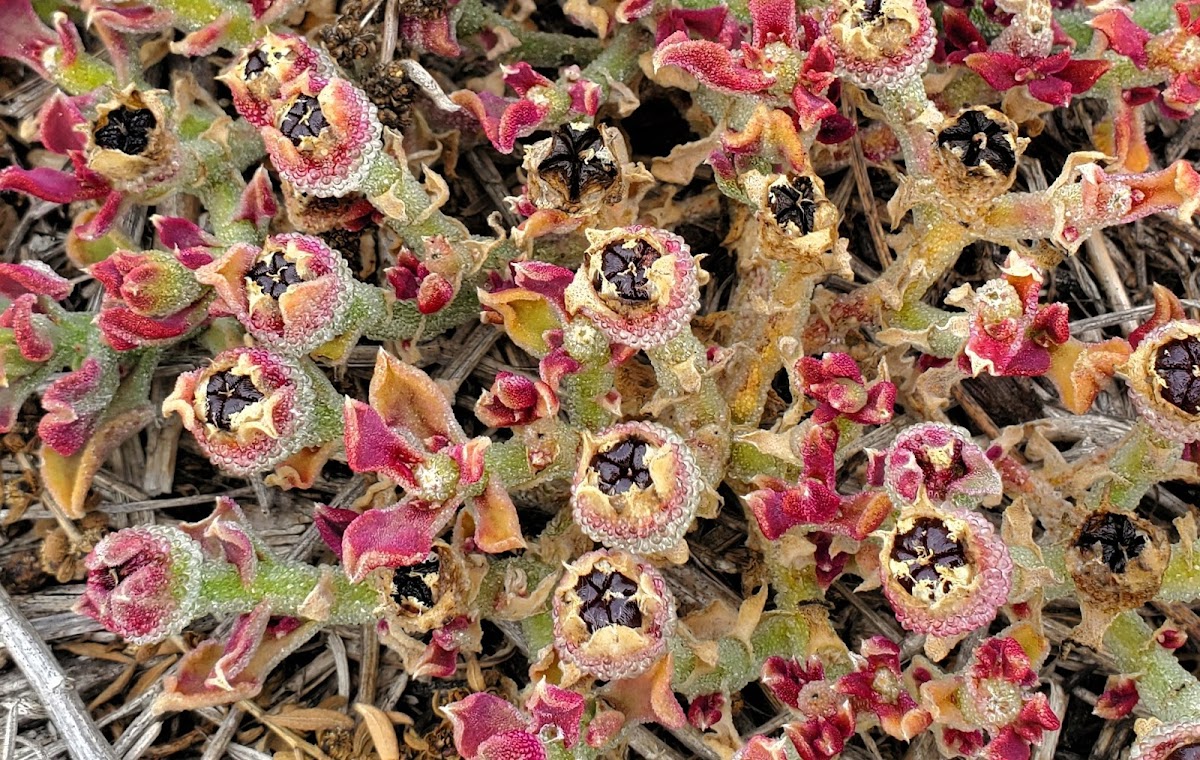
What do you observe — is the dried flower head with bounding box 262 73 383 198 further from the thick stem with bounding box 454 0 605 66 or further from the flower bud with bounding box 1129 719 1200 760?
the flower bud with bounding box 1129 719 1200 760

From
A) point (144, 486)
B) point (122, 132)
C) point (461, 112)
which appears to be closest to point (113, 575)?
point (144, 486)

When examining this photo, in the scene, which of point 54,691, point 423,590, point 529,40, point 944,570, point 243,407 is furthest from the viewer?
point 529,40

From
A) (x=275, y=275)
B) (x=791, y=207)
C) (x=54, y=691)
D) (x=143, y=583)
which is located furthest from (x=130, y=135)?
(x=791, y=207)

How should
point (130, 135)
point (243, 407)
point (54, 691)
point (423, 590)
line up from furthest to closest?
point (54, 691)
point (130, 135)
point (423, 590)
point (243, 407)

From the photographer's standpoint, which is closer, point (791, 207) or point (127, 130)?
point (791, 207)

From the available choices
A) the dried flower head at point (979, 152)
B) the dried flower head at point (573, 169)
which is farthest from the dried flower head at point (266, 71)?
the dried flower head at point (979, 152)

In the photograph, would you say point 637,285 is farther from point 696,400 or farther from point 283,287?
point 283,287

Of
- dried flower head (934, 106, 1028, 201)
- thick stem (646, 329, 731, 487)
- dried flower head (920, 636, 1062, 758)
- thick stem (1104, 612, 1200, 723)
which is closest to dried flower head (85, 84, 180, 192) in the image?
thick stem (646, 329, 731, 487)

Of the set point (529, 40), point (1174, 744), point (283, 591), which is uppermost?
point (529, 40)

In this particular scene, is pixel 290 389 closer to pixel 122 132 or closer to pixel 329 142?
pixel 329 142
